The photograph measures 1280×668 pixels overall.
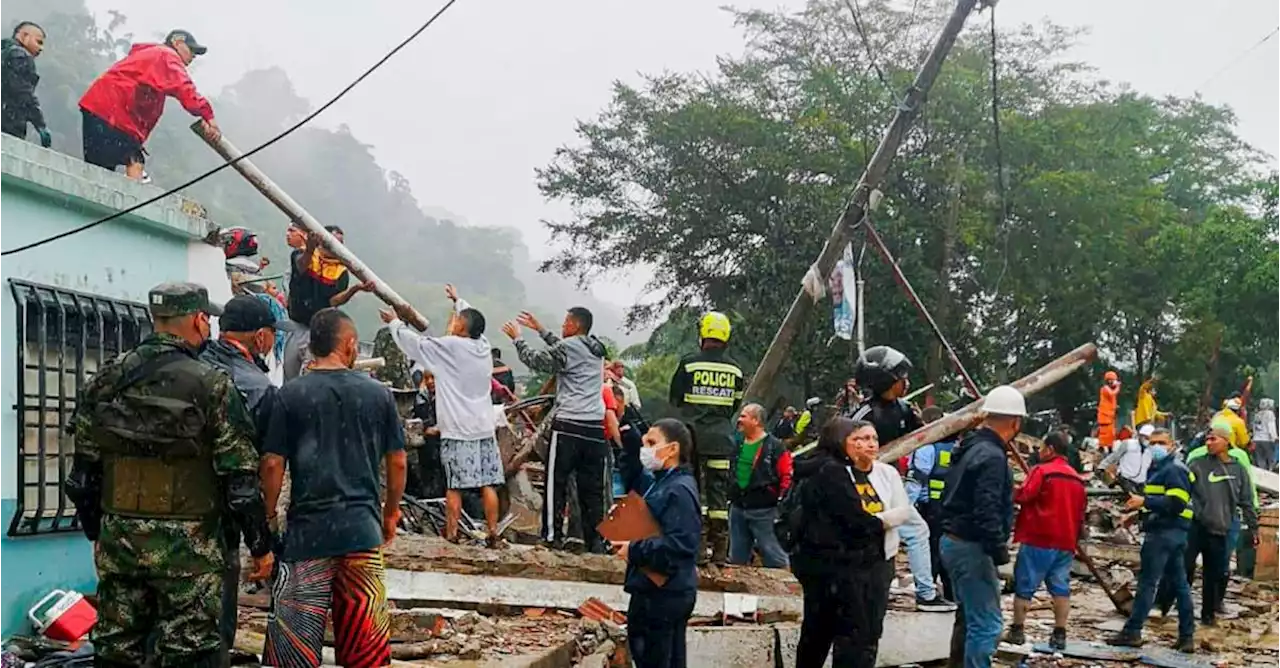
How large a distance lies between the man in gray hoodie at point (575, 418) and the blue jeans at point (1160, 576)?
4.57 metres

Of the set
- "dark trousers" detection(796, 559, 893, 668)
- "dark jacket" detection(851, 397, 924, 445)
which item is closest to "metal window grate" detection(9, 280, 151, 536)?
"dark trousers" detection(796, 559, 893, 668)

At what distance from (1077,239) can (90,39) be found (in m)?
61.9

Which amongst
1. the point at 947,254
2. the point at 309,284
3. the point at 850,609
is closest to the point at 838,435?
the point at 850,609

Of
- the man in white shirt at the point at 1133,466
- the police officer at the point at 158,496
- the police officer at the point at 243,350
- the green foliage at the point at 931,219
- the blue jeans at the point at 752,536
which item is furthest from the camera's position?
the green foliage at the point at 931,219

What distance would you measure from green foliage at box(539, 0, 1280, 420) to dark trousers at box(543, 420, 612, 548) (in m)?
17.6

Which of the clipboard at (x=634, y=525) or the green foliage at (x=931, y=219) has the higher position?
the green foliage at (x=931, y=219)

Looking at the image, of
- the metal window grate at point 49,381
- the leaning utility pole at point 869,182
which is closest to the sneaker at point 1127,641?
the leaning utility pole at point 869,182

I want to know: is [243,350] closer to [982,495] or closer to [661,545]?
[661,545]

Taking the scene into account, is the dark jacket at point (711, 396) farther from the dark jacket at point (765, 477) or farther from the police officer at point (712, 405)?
the dark jacket at point (765, 477)

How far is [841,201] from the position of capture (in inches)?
1003

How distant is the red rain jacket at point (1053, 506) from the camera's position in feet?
26.8

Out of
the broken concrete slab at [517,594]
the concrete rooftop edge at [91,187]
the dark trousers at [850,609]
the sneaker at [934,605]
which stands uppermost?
the concrete rooftop edge at [91,187]

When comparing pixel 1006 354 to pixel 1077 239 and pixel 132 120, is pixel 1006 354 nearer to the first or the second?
pixel 1077 239

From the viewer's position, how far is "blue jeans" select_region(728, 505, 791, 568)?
8.53 m
